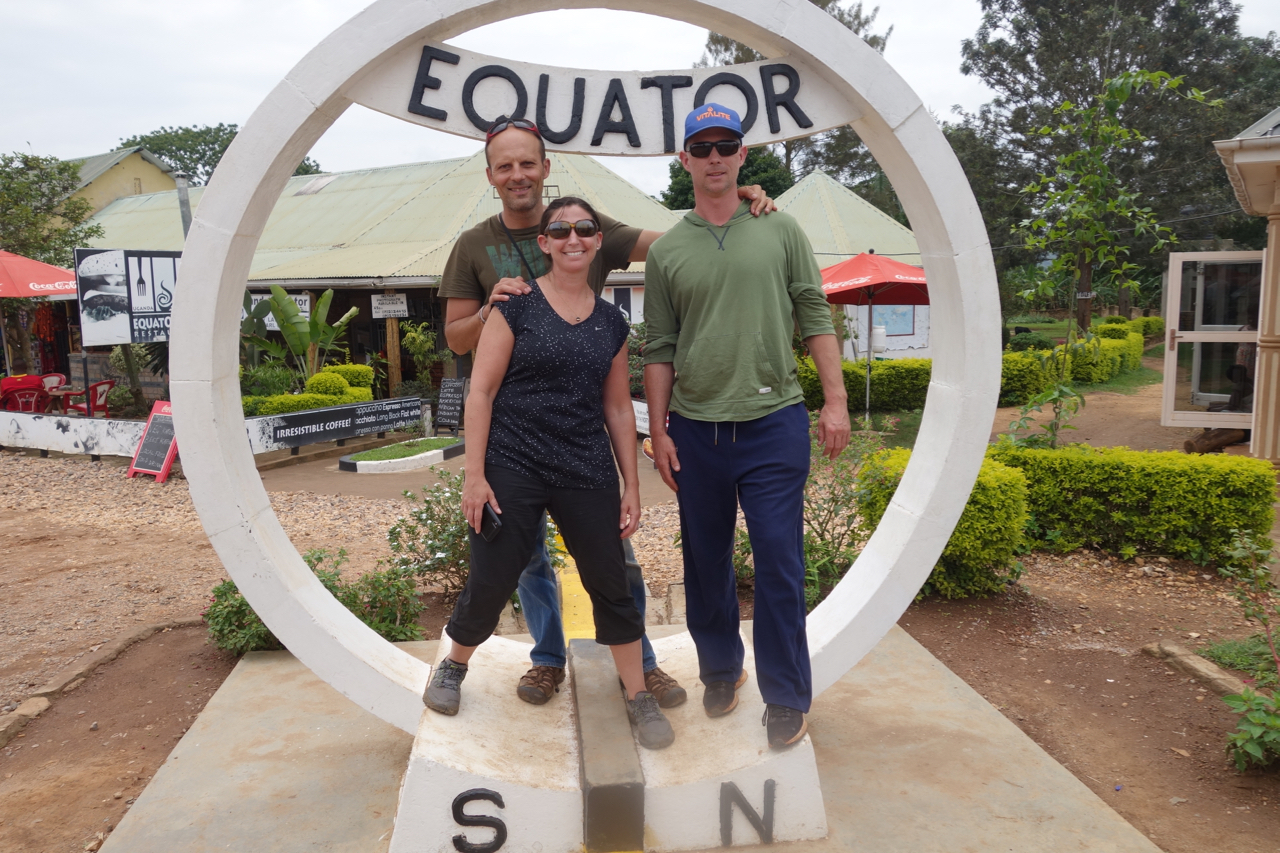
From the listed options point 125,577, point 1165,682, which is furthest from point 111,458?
point 1165,682

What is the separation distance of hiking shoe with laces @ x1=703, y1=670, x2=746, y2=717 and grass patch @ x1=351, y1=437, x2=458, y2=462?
9056mm

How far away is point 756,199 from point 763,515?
3.54 ft

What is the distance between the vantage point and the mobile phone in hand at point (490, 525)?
2.94m

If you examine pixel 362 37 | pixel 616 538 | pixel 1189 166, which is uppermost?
pixel 1189 166

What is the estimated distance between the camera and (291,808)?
329cm

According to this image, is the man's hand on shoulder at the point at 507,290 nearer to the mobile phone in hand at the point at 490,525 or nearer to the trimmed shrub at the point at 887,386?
the mobile phone in hand at the point at 490,525

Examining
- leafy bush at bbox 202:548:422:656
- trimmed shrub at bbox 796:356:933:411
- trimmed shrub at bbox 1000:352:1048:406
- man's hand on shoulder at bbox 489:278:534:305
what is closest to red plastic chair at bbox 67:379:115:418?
leafy bush at bbox 202:548:422:656

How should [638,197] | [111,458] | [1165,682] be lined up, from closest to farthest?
[1165,682], [111,458], [638,197]

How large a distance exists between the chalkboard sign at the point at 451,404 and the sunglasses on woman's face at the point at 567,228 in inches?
442

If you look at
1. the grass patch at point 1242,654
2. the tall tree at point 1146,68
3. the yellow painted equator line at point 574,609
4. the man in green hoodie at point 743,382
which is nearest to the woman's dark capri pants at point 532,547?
the man in green hoodie at point 743,382

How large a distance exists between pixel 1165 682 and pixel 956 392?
228 centimetres

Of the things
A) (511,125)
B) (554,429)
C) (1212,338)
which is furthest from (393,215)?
(554,429)

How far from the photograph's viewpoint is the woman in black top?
2.91 metres

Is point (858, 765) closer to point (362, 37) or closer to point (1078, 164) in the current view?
point (362, 37)
